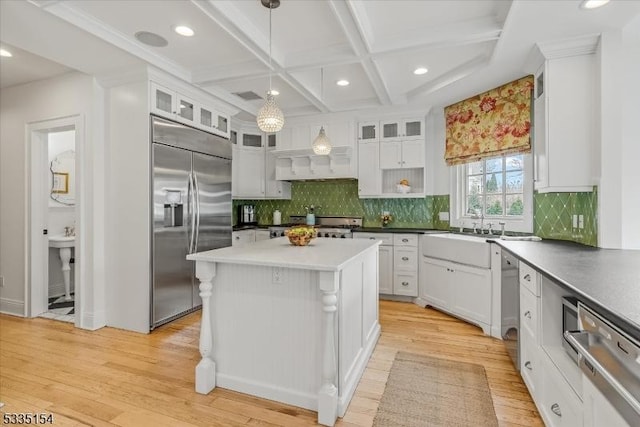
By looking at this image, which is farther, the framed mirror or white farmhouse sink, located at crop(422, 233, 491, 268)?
the framed mirror

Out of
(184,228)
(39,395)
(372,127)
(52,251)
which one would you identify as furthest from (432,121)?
(52,251)

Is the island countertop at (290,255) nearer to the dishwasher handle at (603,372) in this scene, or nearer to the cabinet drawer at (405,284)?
the dishwasher handle at (603,372)

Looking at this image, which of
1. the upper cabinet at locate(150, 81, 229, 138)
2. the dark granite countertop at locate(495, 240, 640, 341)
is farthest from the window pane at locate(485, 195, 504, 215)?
the upper cabinet at locate(150, 81, 229, 138)

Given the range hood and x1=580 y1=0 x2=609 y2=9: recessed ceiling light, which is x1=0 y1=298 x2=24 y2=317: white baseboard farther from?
x1=580 y1=0 x2=609 y2=9: recessed ceiling light

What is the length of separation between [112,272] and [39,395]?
4.74 ft

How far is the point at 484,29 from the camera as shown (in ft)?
8.69

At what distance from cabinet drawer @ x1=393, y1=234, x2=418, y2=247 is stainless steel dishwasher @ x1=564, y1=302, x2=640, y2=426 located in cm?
306

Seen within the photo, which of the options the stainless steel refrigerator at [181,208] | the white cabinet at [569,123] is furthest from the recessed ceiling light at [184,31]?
the white cabinet at [569,123]

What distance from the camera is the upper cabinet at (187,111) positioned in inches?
133

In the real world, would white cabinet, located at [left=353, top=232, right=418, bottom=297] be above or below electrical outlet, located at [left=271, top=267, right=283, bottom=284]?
below

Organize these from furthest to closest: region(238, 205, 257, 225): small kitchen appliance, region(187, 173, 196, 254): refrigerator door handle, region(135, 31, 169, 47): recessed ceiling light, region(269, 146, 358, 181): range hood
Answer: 1. region(238, 205, 257, 225): small kitchen appliance
2. region(269, 146, 358, 181): range hood
3. region(187, 173, 196, 254): refrigerator door handle
4. region(135, 31, 169, 47): recessed ceiling light

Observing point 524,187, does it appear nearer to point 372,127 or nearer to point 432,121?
point 432,121

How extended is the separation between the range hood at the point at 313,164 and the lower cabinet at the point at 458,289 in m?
1.72

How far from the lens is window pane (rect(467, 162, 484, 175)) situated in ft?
14.0
